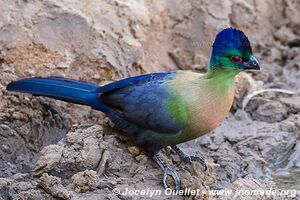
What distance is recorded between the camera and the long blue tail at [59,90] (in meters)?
5.58

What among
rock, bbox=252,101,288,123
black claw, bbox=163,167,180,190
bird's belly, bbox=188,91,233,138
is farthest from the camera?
rock, bbox=252,101,288,123

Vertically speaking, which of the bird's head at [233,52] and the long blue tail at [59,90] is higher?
the bird's head at [233,52]

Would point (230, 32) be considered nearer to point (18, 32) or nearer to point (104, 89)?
point (104, 89)

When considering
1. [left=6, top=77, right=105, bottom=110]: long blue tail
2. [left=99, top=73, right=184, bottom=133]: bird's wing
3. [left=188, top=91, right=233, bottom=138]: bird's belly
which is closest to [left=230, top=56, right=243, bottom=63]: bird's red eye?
[left=188, top=91, right=233, bottom=138]: bird's belly

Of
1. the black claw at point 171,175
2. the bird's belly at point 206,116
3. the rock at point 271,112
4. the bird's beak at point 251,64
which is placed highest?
the bird's beak at point 251,64

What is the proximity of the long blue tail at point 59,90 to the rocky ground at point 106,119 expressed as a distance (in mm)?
198

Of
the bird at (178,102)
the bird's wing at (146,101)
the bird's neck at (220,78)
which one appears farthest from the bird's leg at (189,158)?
the bird's neck at (220,78)

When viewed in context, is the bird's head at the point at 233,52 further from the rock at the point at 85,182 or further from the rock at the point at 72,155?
the rock at the point at 85,182

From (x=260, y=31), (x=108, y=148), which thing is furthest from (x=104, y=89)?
(x=260, y=31)

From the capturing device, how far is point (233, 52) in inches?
208

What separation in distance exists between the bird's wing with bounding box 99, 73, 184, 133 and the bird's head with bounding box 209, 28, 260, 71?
16.4 inches

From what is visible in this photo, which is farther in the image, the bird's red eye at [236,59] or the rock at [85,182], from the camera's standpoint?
the bird's red eye at [236,59]

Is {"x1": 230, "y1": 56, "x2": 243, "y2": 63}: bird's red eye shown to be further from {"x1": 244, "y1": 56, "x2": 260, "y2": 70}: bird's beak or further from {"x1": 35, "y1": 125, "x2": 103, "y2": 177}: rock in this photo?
{"x1": 35, "y1": 125, "x2": 103, "y2": 177}: rock

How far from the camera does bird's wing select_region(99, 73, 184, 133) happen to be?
5250mm
